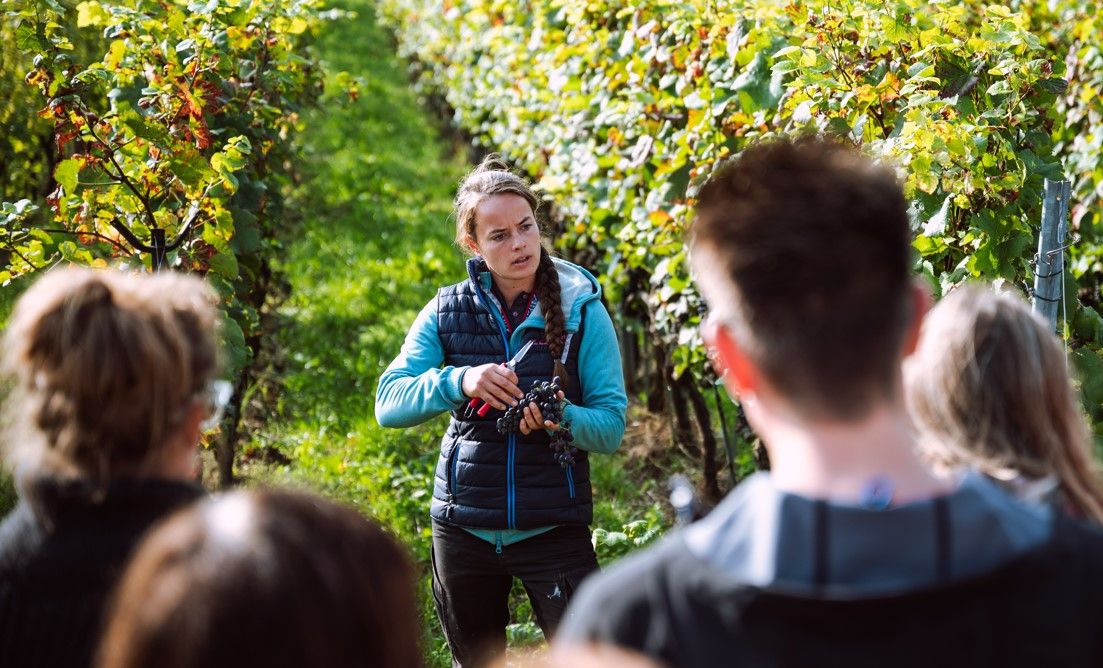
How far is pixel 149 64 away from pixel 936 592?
10.7ft

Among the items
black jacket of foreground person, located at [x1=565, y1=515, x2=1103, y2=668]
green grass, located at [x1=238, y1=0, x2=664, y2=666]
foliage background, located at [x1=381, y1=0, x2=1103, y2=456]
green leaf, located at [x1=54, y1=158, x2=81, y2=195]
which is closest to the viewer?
black jacket of foreground person, located at [x1=565, y1=515, x2=1103, y2=668]

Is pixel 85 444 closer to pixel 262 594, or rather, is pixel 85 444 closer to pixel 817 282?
pixel 262 594

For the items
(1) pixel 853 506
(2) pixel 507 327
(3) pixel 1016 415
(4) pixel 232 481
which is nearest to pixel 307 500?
(1) pixel 853 506

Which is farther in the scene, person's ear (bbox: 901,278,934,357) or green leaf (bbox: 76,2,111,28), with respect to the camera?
green leaf (bbox: 76,2,111,28)

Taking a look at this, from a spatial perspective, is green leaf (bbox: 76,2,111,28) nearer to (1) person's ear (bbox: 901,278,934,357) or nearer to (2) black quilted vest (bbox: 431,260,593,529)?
(2) black quilted vest (bbox: 431,260,593,529)

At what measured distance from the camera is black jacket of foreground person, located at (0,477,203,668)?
5.00 ft

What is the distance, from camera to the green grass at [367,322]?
204 inches

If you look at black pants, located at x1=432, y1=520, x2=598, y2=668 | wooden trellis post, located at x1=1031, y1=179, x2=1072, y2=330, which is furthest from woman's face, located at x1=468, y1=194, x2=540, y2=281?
wooden trellis post, located at x1=1031, y1=179, x2=1072, y2=330

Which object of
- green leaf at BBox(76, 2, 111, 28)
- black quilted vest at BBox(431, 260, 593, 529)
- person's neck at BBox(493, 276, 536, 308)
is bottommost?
black quilted vest at BBox(431, 260, 593, 529)

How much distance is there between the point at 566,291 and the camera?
3100 mm

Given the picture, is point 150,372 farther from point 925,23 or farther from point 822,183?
point 925,23

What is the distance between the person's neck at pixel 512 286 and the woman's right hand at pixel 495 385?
0.30 metres

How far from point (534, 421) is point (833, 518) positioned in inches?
69.3

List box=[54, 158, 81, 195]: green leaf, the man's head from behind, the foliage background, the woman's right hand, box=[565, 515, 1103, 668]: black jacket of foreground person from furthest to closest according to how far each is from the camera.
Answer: box=[54, 158, 81, 195]: green leaf < the foliage background < the woman's right hand < the man's head from behind < box=[565, 515, 1103, 668]: black jacket of foreground person
